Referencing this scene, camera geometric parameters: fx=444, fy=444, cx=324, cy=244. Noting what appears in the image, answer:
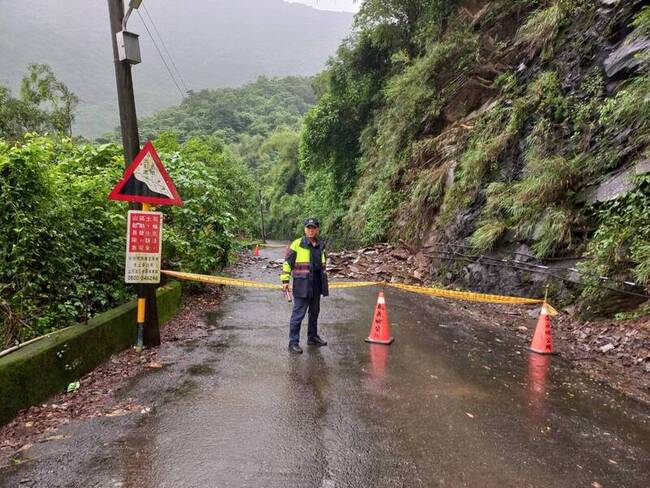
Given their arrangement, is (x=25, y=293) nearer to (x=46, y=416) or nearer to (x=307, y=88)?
(x=46, y=416)

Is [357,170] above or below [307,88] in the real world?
below

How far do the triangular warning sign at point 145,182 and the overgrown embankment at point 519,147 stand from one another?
658 centimetres

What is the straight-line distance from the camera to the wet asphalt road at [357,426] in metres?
3.28

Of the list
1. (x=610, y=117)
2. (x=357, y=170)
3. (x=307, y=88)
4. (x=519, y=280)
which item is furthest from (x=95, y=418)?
(x=307, y=88)

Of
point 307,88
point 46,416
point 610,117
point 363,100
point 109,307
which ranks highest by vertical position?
point 307,88

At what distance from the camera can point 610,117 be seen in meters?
8.15

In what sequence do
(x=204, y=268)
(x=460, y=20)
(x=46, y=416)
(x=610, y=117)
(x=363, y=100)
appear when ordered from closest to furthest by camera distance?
(x=46, y=416)
(x=610, y=117)
(x=204, y=268)
(x=460, y=20)
(x=363, y=100)

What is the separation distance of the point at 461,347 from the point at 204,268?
582 cm

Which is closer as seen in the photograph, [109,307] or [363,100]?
[109,307]

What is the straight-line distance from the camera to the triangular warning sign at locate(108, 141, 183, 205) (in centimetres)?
559

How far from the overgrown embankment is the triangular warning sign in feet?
21.6

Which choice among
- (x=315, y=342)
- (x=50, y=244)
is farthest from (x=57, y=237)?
(x=315, y=342)

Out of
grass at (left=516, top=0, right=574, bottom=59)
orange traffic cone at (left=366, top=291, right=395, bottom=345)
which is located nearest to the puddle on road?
orange traffic cone at (left=366, top=291, right=395, bottom=345)

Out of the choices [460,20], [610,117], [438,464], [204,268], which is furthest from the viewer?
[460,20]
